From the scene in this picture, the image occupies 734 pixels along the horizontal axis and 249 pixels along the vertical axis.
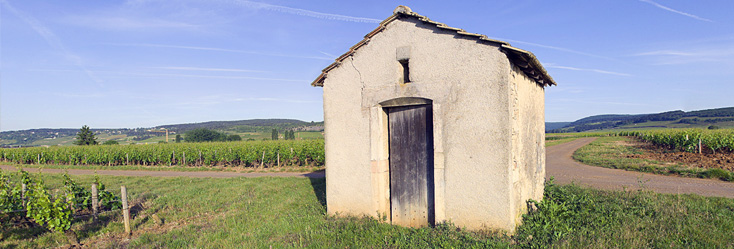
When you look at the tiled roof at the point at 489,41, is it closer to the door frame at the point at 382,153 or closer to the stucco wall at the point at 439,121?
the stucco wall at the point at 439,121

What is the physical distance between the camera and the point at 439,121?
6422mm

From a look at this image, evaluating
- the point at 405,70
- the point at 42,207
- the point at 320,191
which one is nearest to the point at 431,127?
the point at 405,70

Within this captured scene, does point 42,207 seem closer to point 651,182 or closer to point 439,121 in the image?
point 439,121

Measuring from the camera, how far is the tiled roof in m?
5.82

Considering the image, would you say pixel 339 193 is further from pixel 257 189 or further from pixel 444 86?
pixel 257 189

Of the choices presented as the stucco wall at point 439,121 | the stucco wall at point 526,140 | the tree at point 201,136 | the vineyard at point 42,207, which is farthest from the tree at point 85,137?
the stucco wall at point 526,140

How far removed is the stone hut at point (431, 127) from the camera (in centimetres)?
592

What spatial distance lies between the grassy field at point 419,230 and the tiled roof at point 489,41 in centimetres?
249

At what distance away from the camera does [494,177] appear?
591 cm

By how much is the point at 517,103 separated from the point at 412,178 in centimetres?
231

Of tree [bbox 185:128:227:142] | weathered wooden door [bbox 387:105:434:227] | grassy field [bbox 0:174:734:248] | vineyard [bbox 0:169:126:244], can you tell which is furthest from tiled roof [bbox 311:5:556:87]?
tree [bbox 185:128:227:142]

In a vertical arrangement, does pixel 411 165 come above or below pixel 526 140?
below

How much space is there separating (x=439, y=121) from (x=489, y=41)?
5.11 feet

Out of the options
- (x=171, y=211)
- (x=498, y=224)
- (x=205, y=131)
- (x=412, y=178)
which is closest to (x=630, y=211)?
(x=498, y=224)
